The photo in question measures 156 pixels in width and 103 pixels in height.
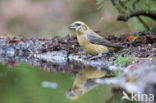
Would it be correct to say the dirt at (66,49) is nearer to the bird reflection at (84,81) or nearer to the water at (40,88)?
the water at (40,88)

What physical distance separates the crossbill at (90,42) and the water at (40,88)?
1.20 meters

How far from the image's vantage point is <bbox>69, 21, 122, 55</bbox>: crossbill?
11.8 metres

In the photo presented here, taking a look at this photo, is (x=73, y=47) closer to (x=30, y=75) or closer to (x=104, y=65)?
(x=104, y=65)

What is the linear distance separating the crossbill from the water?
1.20 m

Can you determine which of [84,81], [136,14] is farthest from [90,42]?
[136,14]

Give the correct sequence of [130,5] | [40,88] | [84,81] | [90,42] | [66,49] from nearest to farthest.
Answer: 1. [40,88]
2. [84,81]
3. [90,42]
4. [66,49]
5. [130,5]

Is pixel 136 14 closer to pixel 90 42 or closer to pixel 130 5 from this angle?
pixel 130 5

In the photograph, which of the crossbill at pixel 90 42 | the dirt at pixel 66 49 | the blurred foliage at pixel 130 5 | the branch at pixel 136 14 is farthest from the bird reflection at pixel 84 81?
the blurred foliage at pixel 130 5

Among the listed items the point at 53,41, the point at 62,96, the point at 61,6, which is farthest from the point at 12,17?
the point at 62,96

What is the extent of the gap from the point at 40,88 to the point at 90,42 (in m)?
2.89

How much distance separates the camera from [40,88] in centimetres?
918

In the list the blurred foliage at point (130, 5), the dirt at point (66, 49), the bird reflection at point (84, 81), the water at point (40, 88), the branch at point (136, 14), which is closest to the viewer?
the water at point (40, 88)

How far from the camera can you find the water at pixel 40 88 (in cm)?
821

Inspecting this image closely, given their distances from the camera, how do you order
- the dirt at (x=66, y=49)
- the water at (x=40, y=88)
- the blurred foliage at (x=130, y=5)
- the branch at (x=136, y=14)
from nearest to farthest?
the water at (x=40, y=88), the dirt at (x=66, y=49), the branch at (x=136, y=14), the blurred foliage at (x=130, y=5)
